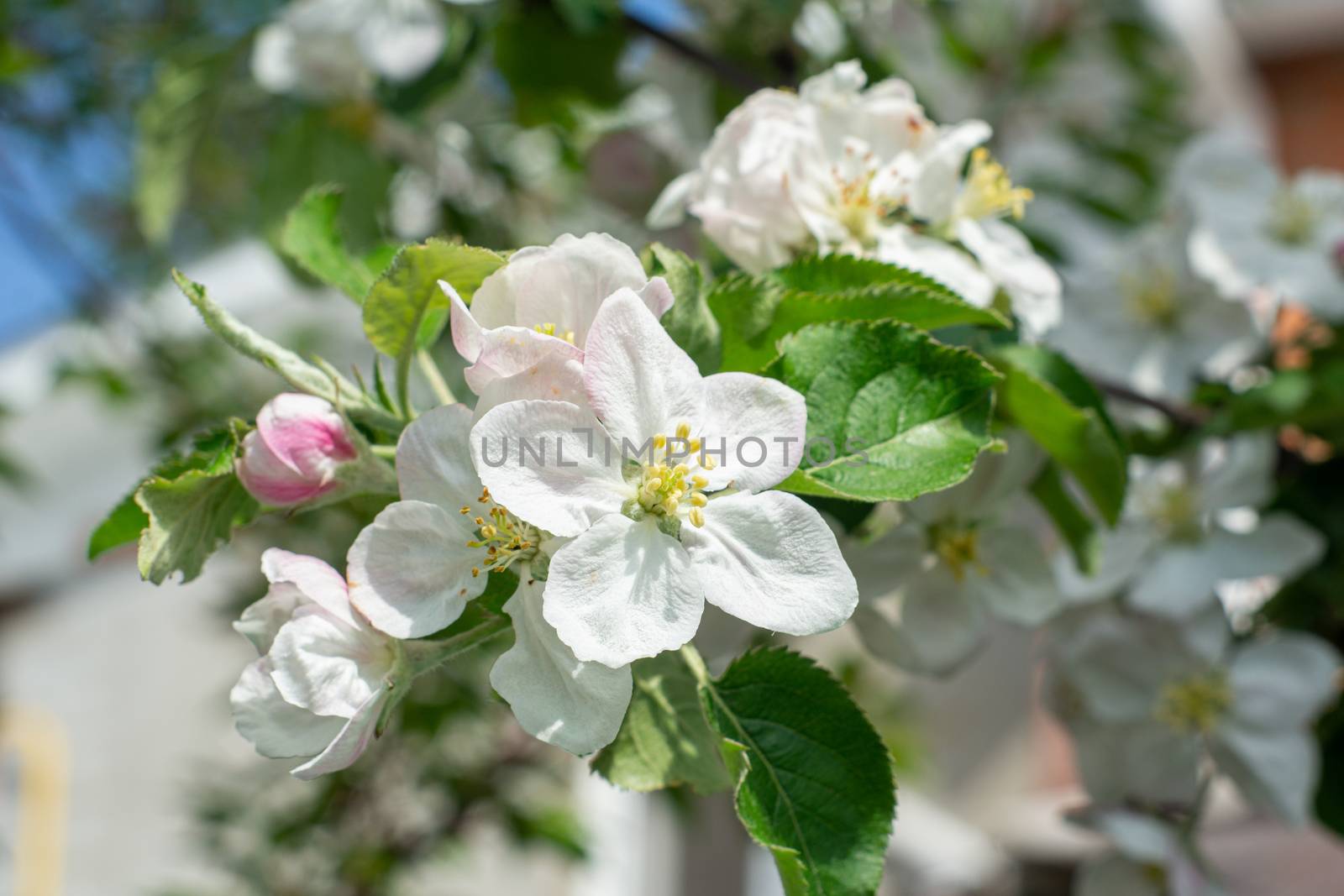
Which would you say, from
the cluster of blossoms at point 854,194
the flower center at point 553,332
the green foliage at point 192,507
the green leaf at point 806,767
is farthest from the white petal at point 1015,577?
the green foliage at point 192,507

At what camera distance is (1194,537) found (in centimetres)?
104

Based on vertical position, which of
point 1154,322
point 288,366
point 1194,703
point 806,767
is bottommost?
point 1194,703

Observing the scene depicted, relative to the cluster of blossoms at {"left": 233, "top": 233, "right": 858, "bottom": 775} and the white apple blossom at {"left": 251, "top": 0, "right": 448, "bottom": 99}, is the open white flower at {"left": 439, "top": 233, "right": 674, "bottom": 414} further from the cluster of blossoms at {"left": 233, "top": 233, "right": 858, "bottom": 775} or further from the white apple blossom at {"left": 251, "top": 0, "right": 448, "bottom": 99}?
the white apple blossom at {"left": 251, "top": 0, "right": 448, "bottom": 99}

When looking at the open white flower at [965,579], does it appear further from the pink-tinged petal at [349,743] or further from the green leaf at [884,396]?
the pink-tinged petal at [349,743]

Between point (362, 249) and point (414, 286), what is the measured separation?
2.08 ft

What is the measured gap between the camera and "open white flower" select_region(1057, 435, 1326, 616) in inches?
38.6

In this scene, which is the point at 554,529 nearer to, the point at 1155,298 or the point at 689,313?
the point at 689,313

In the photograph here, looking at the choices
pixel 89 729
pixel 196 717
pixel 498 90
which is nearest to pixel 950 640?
pixel 498 90

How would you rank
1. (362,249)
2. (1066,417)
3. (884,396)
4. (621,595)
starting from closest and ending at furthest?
1. (621,595)
2. (884,396)
3. (1066,417)
4. (362,249)

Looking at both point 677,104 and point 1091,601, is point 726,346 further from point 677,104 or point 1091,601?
point 677,104

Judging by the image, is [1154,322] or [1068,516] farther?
[1154,322]

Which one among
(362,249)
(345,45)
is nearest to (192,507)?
(362,249)

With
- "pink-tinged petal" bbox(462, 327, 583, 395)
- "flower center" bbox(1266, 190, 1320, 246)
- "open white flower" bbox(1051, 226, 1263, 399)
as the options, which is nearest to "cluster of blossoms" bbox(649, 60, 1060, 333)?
"pink-tinged petal" bbox(462, 327, 583, 395)

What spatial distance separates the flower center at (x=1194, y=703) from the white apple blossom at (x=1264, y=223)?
0.37 meters
